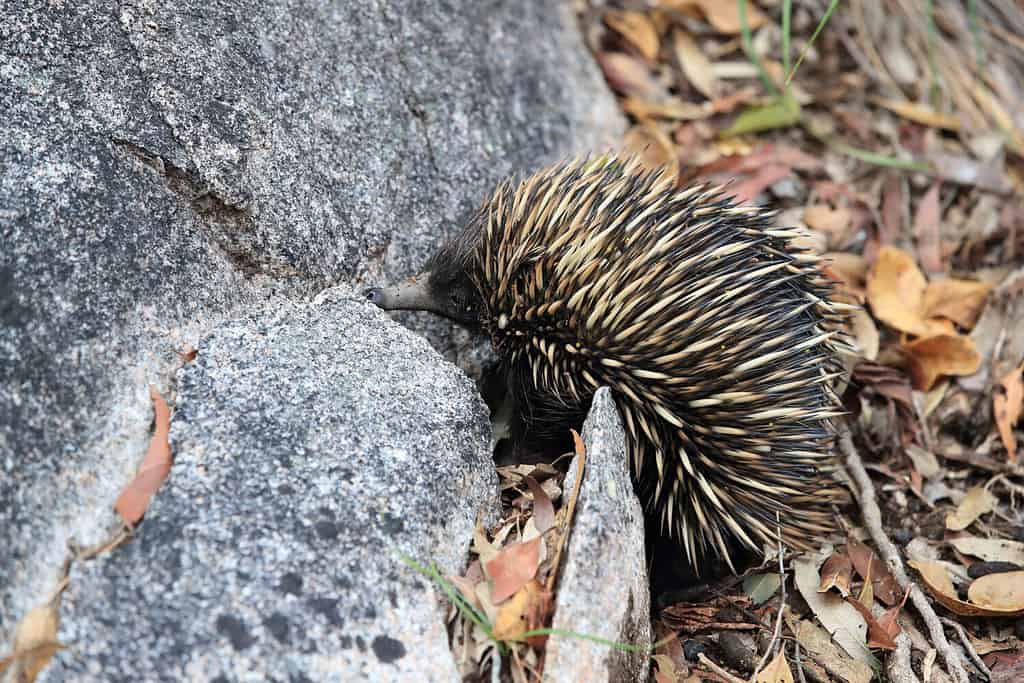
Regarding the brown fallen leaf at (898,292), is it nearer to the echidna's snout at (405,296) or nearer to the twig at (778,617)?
the twig at (778,617)

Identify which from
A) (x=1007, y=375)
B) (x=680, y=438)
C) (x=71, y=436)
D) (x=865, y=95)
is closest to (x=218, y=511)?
(x=71, y=436)

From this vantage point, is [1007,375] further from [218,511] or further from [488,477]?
[218,511]

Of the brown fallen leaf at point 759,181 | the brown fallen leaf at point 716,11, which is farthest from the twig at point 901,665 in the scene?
the brown fallen leaf at point 716,11

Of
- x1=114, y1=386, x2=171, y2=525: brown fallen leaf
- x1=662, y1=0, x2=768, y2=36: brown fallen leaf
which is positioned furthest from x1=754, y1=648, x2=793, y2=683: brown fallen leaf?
x1=662, y1=0, x2=768, y2=36: brown fallen leaf

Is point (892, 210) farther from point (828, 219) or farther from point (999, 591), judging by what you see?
point (999, 591)

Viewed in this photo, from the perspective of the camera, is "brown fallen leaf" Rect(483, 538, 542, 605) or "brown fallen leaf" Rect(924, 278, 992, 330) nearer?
"brown fallen leaf" Rect(483, 538, 542, 605)

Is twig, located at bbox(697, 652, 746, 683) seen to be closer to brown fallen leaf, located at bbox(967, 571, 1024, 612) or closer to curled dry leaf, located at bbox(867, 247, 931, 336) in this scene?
A: brown fallen leaf, located at bbox(967, 571, 1024, 612)
